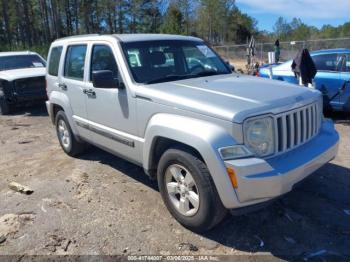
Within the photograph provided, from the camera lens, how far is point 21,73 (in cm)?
1070

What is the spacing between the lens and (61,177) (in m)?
5.44

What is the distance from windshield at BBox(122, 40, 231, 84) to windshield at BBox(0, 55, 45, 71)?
26.9ft

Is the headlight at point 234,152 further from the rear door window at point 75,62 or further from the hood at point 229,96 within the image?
the rear door window at point 75,62

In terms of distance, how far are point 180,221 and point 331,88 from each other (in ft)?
18.9

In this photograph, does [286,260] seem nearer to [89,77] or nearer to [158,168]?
[158,168]

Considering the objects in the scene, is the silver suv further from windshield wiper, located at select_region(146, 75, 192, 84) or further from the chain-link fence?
the chain-link fence

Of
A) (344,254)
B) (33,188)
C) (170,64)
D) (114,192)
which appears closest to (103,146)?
(114,192)

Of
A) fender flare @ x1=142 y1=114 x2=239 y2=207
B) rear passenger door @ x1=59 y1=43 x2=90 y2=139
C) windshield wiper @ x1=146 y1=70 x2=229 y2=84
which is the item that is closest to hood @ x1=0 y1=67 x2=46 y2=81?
rear passenger door @ x1=59 y1=43 x2=90 y2=139

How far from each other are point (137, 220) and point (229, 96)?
5.56 feet

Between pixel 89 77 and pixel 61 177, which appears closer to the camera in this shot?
pixel 89 77

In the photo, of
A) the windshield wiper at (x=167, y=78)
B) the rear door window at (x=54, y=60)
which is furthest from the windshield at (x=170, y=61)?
the rear door window at (x=54, y=60)

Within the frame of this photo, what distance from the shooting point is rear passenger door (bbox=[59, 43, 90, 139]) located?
521cm

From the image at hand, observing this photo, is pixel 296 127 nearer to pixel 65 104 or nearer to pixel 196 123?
pixel 196 123

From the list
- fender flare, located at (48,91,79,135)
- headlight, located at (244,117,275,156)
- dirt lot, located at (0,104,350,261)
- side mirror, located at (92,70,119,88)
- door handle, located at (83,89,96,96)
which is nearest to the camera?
headlight, located at (244,117,275,156)
